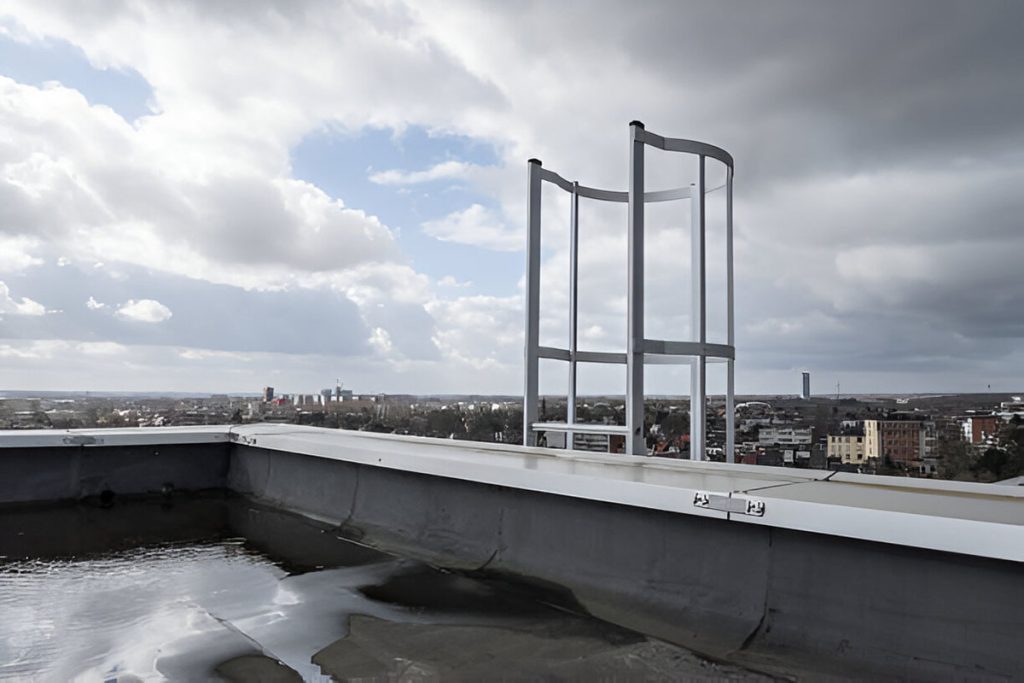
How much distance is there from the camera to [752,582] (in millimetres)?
2455

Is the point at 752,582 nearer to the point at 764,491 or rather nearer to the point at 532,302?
the point at 764,491

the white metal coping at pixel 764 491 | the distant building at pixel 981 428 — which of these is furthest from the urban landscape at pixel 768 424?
the white metal coping at pixel 764 491

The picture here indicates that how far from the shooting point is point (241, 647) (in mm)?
2490

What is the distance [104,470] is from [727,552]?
5.54 metres

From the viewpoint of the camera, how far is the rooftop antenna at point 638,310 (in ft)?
15.4

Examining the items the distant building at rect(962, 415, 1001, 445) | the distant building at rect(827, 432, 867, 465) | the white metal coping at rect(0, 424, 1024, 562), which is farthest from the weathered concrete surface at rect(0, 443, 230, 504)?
the distant building at rect(962, 415, 1001, 445)

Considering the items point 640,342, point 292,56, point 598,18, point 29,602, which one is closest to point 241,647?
point 29,602

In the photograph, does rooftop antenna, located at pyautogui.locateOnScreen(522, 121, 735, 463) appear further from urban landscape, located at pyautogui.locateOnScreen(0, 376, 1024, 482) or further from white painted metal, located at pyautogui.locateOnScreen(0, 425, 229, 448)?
white painted metal, located at pyautogui.locateOnScreen(0, 425, 229, 448)

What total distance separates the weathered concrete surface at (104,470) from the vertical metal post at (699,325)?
14.5 feet

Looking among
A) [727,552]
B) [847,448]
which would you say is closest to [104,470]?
[727,552]

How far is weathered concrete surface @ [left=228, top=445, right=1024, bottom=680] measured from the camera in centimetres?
197

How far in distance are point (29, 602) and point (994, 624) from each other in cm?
386

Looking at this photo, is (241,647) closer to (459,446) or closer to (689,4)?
(459,446)

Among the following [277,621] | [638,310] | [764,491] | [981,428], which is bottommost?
[277,621]
